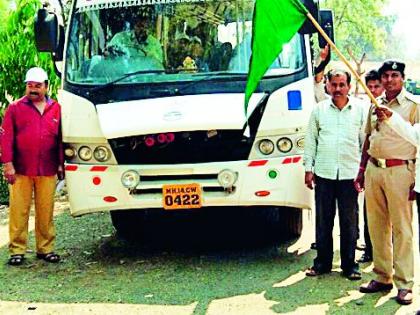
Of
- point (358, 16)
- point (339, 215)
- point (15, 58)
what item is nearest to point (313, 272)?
Result: point (339, 215)

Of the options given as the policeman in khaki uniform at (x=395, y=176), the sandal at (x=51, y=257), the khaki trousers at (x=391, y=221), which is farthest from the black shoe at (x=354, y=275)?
the sandal at (x=51, y=257)

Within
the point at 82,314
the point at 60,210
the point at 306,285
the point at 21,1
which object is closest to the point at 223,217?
the point at 60,210

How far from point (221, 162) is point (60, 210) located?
4.39 metres

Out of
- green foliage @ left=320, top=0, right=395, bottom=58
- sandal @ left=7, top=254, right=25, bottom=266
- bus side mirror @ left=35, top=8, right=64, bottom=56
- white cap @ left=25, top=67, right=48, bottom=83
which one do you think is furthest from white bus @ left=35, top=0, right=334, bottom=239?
green foliage @ left=320, top=0, right=395, bottom=58

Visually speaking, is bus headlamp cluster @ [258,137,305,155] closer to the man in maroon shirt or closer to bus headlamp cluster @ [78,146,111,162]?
bus headlamp cluster @ [78,146,111,162]

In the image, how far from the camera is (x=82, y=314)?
5.20 metres

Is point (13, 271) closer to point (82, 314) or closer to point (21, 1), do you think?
point (82, 314)

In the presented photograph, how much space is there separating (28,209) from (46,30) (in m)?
1.74

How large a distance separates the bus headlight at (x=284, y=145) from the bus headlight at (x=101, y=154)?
1.47 meters

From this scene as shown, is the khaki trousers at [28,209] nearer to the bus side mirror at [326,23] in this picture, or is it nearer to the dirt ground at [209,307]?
the dirt ground at [209,307]

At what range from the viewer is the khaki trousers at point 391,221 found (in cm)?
511

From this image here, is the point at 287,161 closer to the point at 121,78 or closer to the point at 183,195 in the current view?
the point at 183,195

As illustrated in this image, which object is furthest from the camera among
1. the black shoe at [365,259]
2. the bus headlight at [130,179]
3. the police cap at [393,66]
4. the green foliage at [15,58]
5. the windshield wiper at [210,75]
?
the green foliage at [15,58]

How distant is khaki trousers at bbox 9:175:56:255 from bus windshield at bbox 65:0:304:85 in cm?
103
